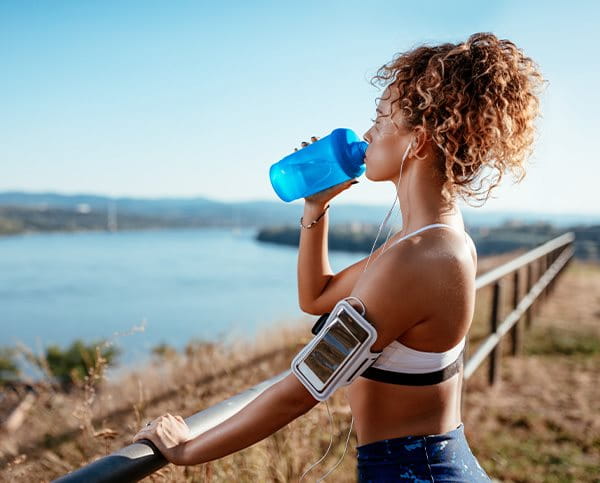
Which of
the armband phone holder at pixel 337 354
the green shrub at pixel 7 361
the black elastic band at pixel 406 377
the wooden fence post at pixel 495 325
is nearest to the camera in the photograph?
the armband phone holder at pixel 337 354

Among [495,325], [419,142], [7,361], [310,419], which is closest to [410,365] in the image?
[419,142]

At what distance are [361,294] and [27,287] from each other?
253ft

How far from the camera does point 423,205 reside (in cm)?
121

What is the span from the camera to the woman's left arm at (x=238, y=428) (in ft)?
3.63

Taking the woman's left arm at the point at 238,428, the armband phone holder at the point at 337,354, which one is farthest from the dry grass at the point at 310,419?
the armband phone holder at the point at 337,354

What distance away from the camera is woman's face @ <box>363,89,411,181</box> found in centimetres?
124

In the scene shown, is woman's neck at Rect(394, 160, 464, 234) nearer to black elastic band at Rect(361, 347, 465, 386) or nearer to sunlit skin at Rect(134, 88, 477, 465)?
sunlit skin at Rect(134, 88, 477, 465)

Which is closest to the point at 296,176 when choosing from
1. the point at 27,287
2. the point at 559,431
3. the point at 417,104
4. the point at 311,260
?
the point at 311,260

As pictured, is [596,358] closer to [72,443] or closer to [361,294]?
[72,443]

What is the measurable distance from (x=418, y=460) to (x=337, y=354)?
0.98ft

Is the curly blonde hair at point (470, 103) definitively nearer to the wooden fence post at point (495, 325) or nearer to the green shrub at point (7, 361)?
the wooden fence post at point (495, 325)

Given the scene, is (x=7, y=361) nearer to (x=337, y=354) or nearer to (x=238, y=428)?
(x=238, y=428)

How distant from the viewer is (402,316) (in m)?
1.05

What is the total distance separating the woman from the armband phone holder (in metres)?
0.03
